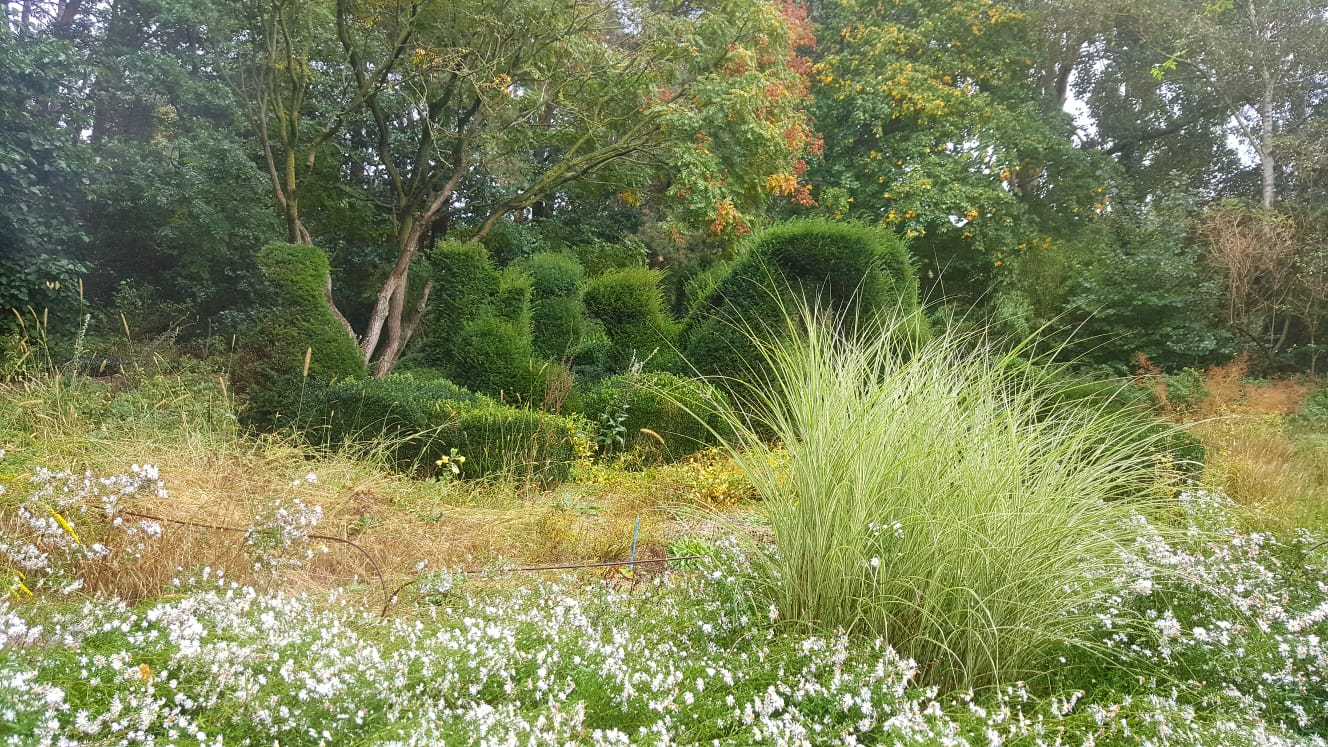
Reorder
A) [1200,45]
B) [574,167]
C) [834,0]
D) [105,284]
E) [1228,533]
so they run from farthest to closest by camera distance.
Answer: [834,0], [1200,45], [105,284], [574,167], [1228,533]

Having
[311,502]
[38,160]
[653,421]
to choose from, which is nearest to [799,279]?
[653,421]

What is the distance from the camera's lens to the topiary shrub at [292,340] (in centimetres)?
667

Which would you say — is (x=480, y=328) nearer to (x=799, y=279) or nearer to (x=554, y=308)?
(x=554, y=308)

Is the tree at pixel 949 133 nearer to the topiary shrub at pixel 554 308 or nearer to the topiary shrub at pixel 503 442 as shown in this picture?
the topiary shrub at pixel 554 308

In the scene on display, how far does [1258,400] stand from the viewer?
8961 millimetres

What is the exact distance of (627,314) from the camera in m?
9.52

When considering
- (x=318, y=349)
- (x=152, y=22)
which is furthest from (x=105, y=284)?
(x=318, y=349)

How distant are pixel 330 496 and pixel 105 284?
34.4 ft

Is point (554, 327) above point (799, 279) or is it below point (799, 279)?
below

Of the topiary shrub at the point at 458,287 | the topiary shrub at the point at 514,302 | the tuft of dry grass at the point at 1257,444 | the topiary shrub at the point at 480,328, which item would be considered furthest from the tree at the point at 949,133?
the topiary shrub at the point at 458,287

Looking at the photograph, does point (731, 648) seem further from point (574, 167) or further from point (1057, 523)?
point (574, 167)

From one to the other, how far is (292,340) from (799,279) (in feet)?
15.9

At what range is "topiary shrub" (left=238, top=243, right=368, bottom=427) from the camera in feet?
21.9

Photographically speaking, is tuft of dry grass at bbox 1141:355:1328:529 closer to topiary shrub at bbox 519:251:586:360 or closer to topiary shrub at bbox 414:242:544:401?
topiary shrub at bbox 414:242:544:401
